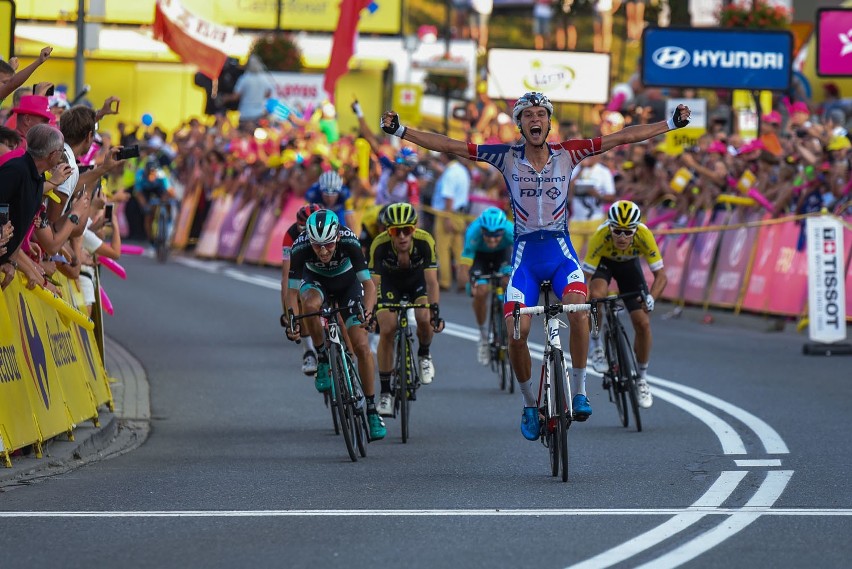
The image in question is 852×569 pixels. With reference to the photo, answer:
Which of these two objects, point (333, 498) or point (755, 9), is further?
point (755, 9)

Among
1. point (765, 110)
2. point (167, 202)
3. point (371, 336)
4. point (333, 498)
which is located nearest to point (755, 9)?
point (765, 110)

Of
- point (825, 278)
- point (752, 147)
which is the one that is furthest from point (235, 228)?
point (825, 278)

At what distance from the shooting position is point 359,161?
110 ft

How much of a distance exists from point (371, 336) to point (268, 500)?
26.8ft

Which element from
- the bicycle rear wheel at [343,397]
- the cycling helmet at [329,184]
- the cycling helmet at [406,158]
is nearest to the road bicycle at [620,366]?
the bicycle rear wheel at [343,397]

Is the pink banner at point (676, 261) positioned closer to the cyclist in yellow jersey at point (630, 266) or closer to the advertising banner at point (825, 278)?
the advertising banner at point (825, 278)

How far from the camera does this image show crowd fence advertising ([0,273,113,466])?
1082cm

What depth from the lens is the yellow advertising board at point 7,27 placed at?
1648 cm

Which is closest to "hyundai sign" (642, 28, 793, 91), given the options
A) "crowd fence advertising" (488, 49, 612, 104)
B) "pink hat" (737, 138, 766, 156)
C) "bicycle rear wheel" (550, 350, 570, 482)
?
"pink hat" (737, 138, 766, 156)

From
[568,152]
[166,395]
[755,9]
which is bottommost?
[166,395]

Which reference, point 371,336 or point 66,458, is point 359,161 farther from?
point 66,458

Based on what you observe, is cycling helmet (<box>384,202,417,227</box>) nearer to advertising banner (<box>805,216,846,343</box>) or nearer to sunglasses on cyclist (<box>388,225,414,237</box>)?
sunglasses on cyclist (<box>388,225,414,237</box>)

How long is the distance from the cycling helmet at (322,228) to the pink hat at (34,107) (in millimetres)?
1877

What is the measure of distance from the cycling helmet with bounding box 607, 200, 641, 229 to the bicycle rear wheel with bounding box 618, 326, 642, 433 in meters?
0.75
